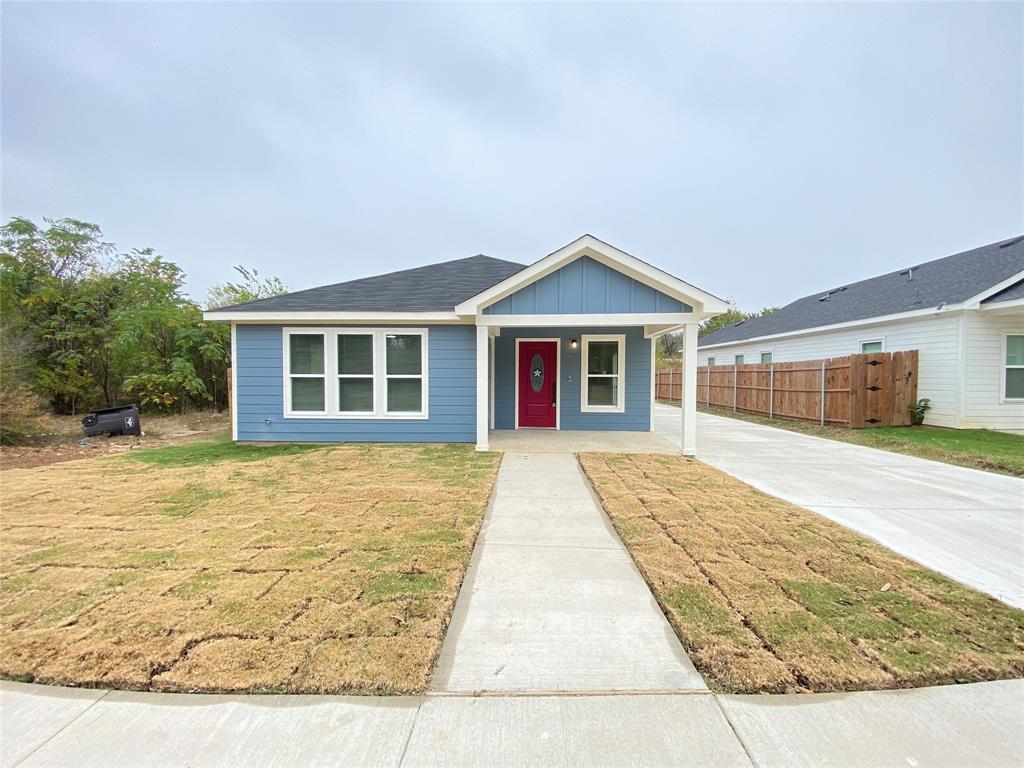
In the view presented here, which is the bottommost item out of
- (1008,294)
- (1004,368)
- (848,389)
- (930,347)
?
(848,389)

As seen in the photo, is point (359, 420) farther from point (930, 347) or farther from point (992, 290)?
point (992, 290)

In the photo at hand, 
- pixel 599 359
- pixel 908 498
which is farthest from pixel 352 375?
pixel 908 498

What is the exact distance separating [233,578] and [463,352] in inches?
234

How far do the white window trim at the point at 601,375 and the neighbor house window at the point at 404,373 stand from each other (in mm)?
3878

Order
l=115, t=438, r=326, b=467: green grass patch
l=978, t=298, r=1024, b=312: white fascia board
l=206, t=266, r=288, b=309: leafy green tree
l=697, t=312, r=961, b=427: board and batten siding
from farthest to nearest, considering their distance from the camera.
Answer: l=206, t=266, r=288, b=309: leafy green tree < l=697, t=312, r=961, b=427: board and batten siding < l=978, t=298, r=1024, b=312: white fascia board < l=115, t=438, r=326, b=467: green grass patch

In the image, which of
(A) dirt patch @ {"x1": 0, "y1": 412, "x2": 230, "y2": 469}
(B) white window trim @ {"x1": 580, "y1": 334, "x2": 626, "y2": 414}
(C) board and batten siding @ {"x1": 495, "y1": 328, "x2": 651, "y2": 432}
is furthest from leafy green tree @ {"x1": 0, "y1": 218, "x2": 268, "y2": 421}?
(B) white window trim @ {"x1": 580, "y1": 334, "x2": 626, "y2": 414}

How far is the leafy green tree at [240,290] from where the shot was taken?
56.0 feet

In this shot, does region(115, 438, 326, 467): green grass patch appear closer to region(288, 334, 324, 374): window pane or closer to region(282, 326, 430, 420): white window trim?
region(282, 326, 430, 420): white window trim

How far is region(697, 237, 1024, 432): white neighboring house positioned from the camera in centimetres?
993

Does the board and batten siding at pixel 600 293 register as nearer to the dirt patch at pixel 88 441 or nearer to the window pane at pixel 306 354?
the window pane at pixel 306 354

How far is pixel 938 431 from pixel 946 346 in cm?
219

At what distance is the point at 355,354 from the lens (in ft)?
27.8

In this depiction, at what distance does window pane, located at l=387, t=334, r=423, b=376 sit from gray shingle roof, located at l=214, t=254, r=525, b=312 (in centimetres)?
67

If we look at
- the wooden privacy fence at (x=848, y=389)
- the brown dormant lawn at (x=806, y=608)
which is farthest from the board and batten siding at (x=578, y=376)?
the brown dormant lawn at (x=806, y=608)
